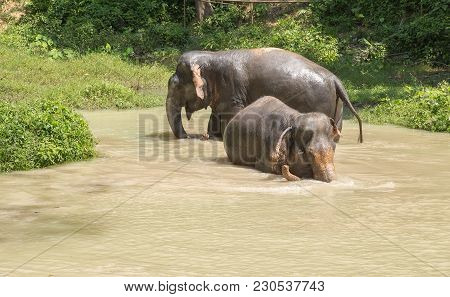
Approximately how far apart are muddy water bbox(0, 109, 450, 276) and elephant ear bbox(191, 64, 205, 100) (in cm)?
119

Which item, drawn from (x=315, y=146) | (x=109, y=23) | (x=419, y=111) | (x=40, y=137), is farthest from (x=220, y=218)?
(x=109, y=23)

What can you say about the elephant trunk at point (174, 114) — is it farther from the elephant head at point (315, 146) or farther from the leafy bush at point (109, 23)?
the leafy bush at point (109, 23)

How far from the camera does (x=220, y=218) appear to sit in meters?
7.88

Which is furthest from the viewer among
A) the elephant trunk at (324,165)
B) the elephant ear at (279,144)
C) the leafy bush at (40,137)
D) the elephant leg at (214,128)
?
the elephant leg at (214,128)

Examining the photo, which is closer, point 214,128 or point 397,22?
point 214,128

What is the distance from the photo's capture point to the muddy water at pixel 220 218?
6.33 m

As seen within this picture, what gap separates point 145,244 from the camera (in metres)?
6.91

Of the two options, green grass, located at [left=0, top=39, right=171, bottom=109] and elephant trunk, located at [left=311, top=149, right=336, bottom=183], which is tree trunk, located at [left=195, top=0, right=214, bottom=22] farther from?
elephant trunk, located at [left=311, top=149, right=336, bottom=183]

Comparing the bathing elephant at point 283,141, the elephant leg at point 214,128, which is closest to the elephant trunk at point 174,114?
the elephant leg at point 214,128

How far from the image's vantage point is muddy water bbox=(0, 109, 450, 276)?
6328 millimetres

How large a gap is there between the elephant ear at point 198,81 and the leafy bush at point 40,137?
7.17 ft

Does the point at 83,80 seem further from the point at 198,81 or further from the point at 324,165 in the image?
the point at 324,165

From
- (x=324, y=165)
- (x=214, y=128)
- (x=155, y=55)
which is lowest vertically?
(x=324, y=165)

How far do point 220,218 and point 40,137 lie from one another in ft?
12.3
